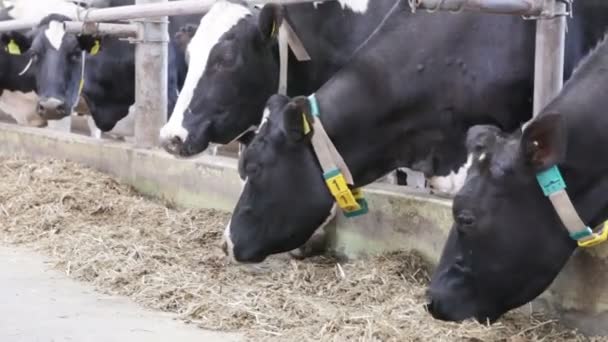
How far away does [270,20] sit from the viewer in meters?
4.83

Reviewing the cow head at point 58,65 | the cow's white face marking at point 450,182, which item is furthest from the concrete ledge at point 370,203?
the cow head at point 58,65

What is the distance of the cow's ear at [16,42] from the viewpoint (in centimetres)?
867

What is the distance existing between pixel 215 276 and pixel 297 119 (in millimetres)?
945

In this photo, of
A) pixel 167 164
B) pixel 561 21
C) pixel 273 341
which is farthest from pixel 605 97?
pixel 167 164

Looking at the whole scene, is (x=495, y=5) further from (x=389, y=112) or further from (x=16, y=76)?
(x=16, y=76)

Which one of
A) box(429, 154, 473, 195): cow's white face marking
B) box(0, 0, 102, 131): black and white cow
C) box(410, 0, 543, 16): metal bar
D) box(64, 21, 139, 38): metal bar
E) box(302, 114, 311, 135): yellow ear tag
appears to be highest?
box(410, 0, 543, 16): metal bar

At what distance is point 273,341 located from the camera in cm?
349

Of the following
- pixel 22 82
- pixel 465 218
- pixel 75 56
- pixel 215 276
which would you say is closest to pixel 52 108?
pixel 75 56

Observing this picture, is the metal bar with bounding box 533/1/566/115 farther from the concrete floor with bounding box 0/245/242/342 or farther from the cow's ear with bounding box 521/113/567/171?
the concrete floor with bounding box 0/245/242/342

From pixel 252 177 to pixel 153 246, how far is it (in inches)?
41.3

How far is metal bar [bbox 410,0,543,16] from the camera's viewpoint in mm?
3301

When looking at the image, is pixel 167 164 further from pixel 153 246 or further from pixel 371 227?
pixel 371 227

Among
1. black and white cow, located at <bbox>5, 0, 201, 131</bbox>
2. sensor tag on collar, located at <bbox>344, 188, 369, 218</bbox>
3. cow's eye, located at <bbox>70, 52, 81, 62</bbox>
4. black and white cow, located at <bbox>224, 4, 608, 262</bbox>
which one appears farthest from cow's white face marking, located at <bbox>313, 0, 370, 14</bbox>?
cow's eye, located at <bbox>70, 52, 81, 62</bbox>

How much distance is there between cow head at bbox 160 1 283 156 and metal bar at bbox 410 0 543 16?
165cm
